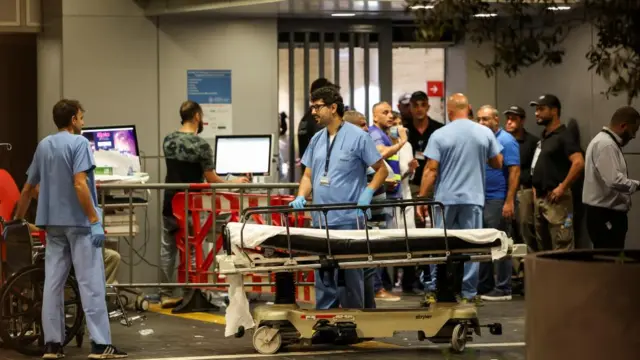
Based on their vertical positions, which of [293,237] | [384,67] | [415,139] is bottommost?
[293,237]

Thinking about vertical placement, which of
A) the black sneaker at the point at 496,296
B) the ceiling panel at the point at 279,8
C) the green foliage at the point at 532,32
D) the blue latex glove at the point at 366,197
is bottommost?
A: the black sneaker at the point at 496,296

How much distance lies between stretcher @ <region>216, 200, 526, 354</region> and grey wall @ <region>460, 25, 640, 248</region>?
423cm

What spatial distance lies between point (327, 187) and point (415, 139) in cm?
405

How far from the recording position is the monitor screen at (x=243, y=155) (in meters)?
13.5

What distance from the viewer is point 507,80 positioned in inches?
597

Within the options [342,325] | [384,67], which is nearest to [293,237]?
[342,325]

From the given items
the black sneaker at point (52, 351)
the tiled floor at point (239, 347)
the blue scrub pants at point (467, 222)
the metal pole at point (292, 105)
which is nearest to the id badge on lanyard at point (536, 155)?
the blue scrub pants at point (467, 222)

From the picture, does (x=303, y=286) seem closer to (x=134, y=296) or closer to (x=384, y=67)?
(x=134, y=296)

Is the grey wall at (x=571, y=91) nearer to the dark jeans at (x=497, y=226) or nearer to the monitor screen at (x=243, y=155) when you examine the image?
the dark jeans at (x=497, y=226)

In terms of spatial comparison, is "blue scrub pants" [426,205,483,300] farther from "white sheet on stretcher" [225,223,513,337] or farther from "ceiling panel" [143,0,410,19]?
"ceiling panel" [143,0,410,19]

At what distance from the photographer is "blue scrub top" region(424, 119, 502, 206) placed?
11398 mm

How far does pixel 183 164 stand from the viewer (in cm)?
1235

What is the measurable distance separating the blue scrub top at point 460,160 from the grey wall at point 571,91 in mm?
2226

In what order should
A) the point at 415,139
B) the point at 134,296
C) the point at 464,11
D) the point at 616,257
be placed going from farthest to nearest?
1. the point at 415,139
2. the point at 134,296
3. the point at 616,257
4. the point at 464,11
